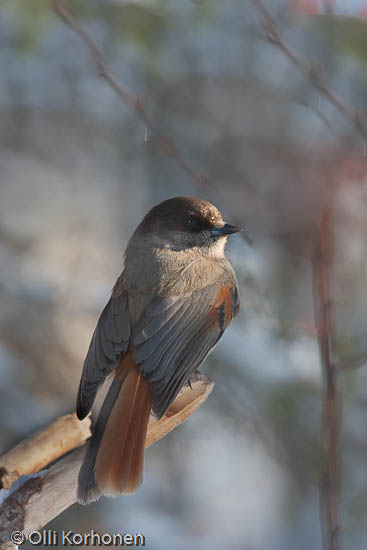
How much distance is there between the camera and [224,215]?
288 cm

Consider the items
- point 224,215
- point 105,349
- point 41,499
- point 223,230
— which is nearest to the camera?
point 41,499

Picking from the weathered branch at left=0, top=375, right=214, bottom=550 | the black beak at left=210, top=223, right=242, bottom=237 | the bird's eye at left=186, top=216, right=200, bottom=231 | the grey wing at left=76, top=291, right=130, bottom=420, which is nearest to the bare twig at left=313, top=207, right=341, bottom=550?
the black beak at left=210, top=223, right=242, bottom=237

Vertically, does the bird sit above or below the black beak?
below

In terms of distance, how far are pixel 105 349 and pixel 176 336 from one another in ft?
0.58

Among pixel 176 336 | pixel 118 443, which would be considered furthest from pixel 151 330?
pixel 118 443

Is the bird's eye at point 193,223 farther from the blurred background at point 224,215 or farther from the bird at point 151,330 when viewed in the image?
the blurred background at point 224,215

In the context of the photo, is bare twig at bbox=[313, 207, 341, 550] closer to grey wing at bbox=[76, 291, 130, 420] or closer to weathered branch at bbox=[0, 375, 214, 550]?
grey wing at bbox=[76, 291, 130, 420]

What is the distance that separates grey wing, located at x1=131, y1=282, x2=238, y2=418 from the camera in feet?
5.52

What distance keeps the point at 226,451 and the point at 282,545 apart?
45cm

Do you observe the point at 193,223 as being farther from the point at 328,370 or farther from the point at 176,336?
the point at 328,370

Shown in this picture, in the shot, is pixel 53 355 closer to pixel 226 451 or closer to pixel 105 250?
pixel 105 250

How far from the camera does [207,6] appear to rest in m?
3.23

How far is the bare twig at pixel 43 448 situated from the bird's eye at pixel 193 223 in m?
0.57

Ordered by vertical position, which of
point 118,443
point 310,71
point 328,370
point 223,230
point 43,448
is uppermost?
point 310,71
